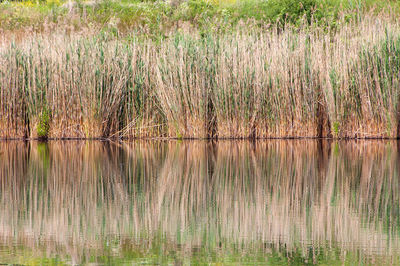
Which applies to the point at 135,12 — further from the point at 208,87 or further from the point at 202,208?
the point at 202,208

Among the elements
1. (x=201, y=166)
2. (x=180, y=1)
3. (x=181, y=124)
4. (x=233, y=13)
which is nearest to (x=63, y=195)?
(x=201, y=166)

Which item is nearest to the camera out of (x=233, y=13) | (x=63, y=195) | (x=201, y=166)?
(x=63, y=195)

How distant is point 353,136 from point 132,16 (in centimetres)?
1153

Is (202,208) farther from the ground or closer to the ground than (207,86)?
closer to the ground

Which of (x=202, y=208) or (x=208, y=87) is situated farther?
(x=208, y=87)

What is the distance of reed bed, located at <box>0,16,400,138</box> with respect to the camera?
10.2 meters

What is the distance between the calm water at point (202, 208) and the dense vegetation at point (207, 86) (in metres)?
2.20

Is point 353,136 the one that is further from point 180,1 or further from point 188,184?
point 180,1

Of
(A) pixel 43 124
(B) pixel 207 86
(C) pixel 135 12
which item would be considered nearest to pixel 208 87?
(B) pixel 207 86

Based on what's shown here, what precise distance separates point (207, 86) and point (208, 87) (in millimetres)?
33

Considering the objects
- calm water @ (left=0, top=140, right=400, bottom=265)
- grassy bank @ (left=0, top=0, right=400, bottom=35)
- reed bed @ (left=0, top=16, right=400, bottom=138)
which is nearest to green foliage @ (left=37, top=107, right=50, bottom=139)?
reed bed @ (left=0, top=16, right=400, bottom=138)

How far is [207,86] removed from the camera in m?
10.4

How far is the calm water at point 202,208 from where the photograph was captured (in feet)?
10.8

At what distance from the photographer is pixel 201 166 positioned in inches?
277
